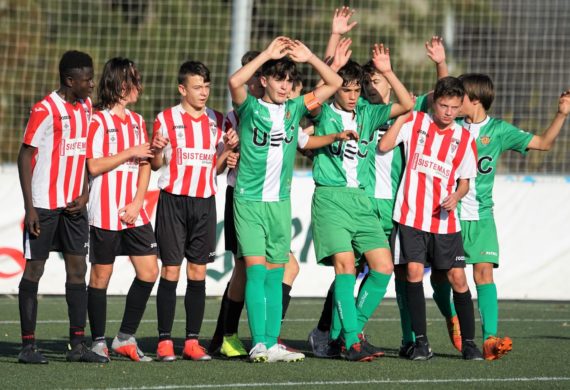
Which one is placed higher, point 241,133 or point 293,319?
point 241,133

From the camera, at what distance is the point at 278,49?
6910 millimetres

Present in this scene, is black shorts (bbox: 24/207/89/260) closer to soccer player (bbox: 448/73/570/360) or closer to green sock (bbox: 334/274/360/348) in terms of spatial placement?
green sock (bbox: 334/274/360/348)

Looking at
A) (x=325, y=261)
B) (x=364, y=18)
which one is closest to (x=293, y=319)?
(x=325, y=261)

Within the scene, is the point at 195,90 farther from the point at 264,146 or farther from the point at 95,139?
the point at 95,139

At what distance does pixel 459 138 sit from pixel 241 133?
1.55 meters

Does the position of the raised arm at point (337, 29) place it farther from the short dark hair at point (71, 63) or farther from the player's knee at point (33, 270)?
the player's knee at point (33, 270)

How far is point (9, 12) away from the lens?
1794 cm

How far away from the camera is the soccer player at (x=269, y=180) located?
277 inches

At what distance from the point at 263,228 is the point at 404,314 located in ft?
4.29

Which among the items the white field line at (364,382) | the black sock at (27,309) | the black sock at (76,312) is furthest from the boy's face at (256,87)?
the white field line at (364,382)

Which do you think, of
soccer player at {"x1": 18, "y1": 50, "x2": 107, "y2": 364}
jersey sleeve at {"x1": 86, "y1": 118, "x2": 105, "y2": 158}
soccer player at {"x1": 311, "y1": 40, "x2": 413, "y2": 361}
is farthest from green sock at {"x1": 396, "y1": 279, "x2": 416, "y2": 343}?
jersey sleeve at {"x1": 86, "y1": 118, "x2": 105, "y2": 158}

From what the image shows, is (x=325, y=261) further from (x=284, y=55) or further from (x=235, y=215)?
(x=284, y=55)

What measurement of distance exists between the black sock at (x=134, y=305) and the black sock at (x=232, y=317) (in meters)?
0.61

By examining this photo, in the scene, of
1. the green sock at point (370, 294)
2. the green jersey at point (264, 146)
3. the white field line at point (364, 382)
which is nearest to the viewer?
the white field line at point (364, 382)
